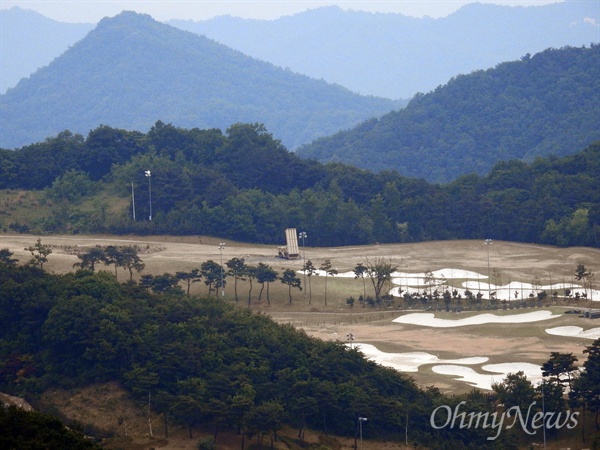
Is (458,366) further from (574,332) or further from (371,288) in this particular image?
(371,288)

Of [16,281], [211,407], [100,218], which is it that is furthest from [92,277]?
[100,218]

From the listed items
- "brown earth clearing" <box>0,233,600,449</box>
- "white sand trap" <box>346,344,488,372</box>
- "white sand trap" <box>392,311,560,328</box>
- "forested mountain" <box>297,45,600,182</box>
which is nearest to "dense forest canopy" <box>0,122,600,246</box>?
"brown earth clearing" <box>0,233,600,449</box>

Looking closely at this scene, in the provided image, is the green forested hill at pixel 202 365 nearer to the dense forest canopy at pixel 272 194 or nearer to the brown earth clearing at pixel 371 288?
the brown earth clearing at pixel 371 288

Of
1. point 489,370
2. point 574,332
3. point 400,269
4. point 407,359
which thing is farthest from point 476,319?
point 400,269

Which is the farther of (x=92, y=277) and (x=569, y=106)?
(x=569, y=106)

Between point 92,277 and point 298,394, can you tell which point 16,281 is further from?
point 298,394

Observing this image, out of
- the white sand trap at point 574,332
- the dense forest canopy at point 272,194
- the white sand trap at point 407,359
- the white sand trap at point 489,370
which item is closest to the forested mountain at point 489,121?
the dense forest canopy at point 272,194

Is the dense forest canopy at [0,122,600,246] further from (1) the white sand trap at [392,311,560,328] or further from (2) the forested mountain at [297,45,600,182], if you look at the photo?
(2) the forested mountain at [297,45,600,182]
